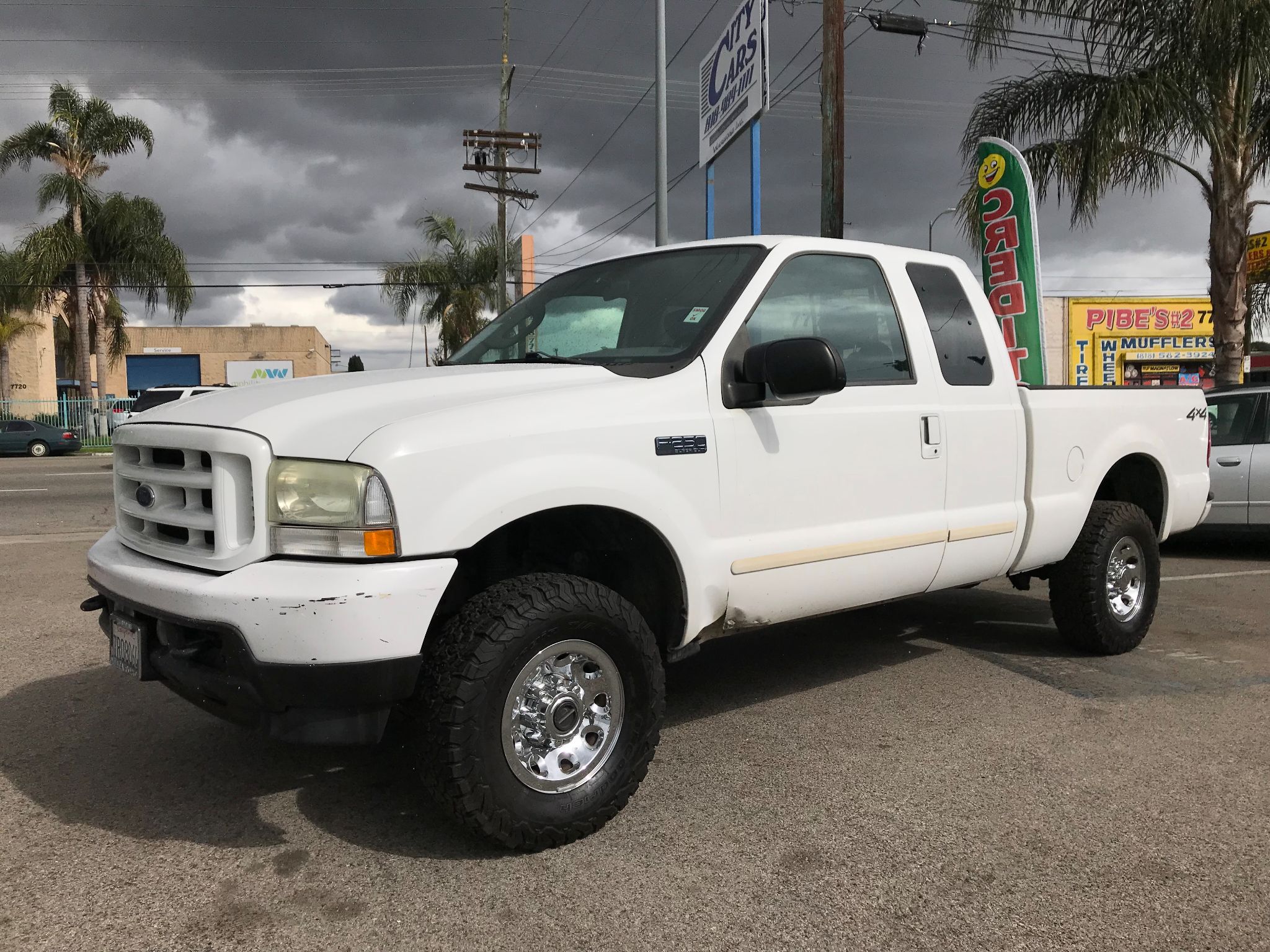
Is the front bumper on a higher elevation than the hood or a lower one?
lower

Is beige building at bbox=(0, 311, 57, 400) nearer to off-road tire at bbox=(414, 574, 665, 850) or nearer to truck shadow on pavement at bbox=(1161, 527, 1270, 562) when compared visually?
truck shadow on pavement at bbox=(1161, 527, 1270, 562)

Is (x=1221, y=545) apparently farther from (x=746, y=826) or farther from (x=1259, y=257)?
(x=1259, y=257)

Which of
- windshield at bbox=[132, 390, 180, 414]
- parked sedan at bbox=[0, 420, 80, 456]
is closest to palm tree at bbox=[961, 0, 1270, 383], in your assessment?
windshield at bbox=[132, 390, 180, 414]

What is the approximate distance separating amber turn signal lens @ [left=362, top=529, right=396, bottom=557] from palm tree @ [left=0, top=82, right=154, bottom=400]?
118 feet

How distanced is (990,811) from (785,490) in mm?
1263

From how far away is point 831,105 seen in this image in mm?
13180

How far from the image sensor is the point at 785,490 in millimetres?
3756

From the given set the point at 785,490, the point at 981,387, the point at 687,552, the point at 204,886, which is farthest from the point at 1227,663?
the point at 204,886

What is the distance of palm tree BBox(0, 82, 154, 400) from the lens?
32.6m

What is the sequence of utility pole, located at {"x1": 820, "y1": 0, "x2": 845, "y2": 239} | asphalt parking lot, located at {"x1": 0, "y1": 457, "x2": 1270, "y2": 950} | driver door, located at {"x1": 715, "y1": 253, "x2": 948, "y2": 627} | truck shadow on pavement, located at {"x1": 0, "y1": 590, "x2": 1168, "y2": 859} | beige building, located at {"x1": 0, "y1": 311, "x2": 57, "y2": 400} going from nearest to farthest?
asphalt parking lot, located at {"x1": 0, "y1": 457, "x2": 1270, "y2": 950} < truck shadow on pavement, located at {"x1": 0, "y1": 590, "x2": 1168, "y2": 859} < driver door, located at {"x1": 715, "y1": 253, "x2": 948, "y2": 627} < utility pole, located at {"x1": 820, "y1": 0, "x2": 845, "y2": 239} < beige building, located at {"x1": 0, "y1": 311, "x2": 57, "y2": 400}

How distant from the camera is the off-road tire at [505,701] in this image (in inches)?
114

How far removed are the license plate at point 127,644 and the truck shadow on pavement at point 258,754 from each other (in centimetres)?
55

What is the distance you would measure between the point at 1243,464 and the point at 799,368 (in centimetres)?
679

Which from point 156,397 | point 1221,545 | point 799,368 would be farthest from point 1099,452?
point 156,397
